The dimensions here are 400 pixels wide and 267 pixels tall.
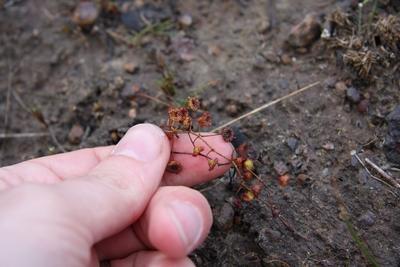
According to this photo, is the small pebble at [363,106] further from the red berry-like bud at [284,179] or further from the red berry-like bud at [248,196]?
the red berry-like bud at [248,196]

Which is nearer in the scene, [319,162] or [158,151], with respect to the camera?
[158,151]

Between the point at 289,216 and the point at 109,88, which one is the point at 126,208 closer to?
the point at 289,216

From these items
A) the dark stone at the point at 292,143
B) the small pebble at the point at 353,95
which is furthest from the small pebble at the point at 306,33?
the dark stone at the point at 292,143

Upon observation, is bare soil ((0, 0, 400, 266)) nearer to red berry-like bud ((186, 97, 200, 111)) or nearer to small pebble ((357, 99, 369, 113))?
small pebble ((357, 99, 369, 113))

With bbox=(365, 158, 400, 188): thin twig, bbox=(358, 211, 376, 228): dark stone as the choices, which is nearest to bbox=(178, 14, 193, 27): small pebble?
bbox=(365, 158, 400, 188): thin twig

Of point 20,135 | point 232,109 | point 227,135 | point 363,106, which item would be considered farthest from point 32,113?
point 363,106

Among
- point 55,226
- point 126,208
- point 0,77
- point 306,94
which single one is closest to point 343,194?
point 306,94
